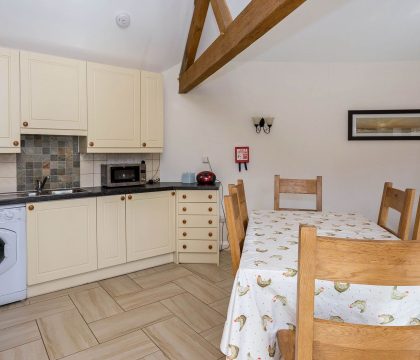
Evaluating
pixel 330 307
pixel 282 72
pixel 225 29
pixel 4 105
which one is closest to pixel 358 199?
pixel 282 72

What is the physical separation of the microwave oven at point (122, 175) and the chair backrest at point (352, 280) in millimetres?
2593

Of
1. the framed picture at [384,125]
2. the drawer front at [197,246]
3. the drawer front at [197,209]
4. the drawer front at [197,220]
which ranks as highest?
the framed picture at [384,125]

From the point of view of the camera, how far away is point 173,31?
3320mm

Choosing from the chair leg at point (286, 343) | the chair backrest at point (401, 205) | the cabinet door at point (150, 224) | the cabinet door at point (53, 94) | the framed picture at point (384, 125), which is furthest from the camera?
the framed picture at point (384, 125)

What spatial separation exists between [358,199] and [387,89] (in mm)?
1264

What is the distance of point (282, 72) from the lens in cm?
→ 366

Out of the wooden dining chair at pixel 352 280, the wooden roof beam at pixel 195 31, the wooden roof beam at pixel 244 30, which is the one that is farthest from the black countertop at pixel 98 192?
the wooden dining chair at pixel 352 280

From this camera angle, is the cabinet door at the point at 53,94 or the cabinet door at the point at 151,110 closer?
the cabinet door at the point at 53,94

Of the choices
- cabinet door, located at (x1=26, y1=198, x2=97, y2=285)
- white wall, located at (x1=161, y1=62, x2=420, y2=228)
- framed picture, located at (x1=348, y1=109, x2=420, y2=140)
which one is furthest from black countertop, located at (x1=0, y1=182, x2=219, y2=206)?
framed picture, located at (x1=348, y1=109, x2=420, y2=140)

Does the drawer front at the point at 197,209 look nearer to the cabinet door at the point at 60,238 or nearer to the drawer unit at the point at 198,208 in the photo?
the drawer unit at the point at 198,208

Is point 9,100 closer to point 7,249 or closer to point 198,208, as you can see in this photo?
point 7,249

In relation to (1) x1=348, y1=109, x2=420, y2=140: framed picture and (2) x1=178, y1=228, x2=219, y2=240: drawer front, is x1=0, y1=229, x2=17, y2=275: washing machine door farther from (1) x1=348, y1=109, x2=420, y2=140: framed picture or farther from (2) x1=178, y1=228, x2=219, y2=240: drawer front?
(1) x1=348, y1=109, x2=420, y2=140: framed picture

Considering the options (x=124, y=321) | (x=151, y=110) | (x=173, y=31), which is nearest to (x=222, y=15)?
(x=173, y=31)

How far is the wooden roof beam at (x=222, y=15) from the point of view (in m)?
2.38
